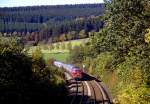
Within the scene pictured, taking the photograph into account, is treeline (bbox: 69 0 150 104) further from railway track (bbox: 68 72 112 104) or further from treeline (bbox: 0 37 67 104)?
railway track (bbox: 68 72 112 104)

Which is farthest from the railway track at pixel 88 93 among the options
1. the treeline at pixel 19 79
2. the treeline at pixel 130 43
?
the treeline at pixel 130 43

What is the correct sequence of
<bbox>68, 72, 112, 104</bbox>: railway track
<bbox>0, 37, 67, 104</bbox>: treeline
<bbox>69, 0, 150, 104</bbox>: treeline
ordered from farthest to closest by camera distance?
<bbox>68, 72, 112, 104</bbox>: railway track < <bbox>69, 0, 150, 104</bbox>: treeline < <bbox>0, 37, 67, 104</bbox>: treeline

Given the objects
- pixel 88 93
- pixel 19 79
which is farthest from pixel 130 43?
pixel 88 93

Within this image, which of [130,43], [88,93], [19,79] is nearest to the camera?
[19,79]

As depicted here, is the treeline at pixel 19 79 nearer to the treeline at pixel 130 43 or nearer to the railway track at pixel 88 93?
the treeline at pixel 130 43

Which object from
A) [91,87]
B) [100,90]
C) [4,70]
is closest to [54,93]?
[4,70]

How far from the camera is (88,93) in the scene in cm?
6322

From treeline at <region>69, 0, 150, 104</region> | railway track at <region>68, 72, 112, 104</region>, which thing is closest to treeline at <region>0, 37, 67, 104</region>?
treeline at <region>69, 0, 150, 104</region>

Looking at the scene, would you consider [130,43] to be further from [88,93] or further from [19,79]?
[88,93]

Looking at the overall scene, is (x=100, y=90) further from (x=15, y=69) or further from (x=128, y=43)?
(x=15, y=69)

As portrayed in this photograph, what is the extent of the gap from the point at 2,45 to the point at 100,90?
3497 centimetres

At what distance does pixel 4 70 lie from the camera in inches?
1133

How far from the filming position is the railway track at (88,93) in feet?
179

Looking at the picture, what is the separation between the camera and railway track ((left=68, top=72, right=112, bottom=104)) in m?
54.5
